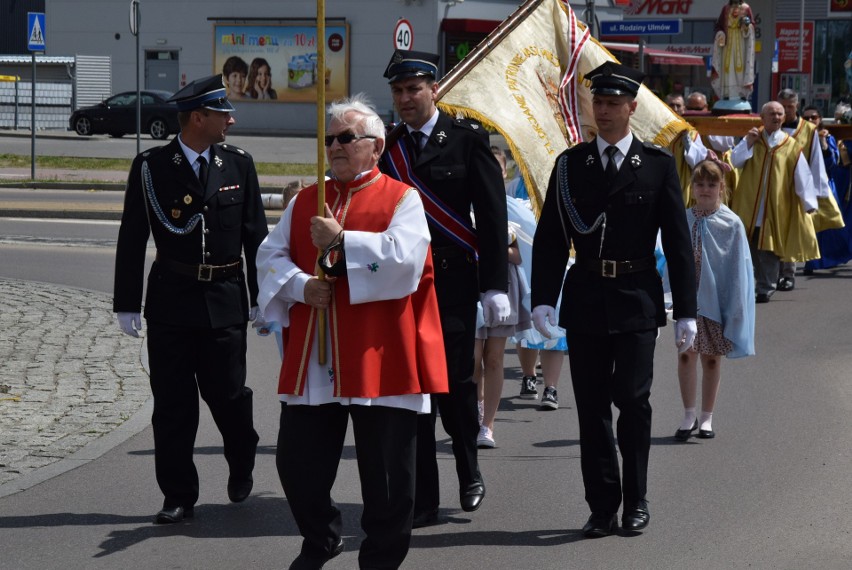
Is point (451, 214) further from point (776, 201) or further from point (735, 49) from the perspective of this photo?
point (735, 49)

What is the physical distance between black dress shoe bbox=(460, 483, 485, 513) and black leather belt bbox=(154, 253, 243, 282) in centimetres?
147

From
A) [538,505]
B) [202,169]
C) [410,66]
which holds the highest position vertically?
[410,66]

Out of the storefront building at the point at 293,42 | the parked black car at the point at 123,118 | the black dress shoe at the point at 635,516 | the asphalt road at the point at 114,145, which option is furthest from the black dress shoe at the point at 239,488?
the storefront building at the point at 293,42

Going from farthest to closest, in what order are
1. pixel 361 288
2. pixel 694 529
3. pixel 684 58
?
pixel 684 58, pixel 694 529, pixel 361 288

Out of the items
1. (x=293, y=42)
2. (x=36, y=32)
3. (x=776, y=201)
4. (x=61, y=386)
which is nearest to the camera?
(x=61, y=386)

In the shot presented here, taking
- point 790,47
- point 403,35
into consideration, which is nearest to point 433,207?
point 403,35

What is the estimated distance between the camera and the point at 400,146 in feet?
20.0

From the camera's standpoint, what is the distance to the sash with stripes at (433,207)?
604 centimetres

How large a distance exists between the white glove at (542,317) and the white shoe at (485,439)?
171 centimetres

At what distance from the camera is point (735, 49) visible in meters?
21.8

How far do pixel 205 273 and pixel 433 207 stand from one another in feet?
3.46

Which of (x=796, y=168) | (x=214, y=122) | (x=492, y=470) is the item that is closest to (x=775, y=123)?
(x=796, y=168)

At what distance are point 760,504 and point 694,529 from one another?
0.58 metres

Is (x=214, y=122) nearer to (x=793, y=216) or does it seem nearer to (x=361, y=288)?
(x=361, y=288)
